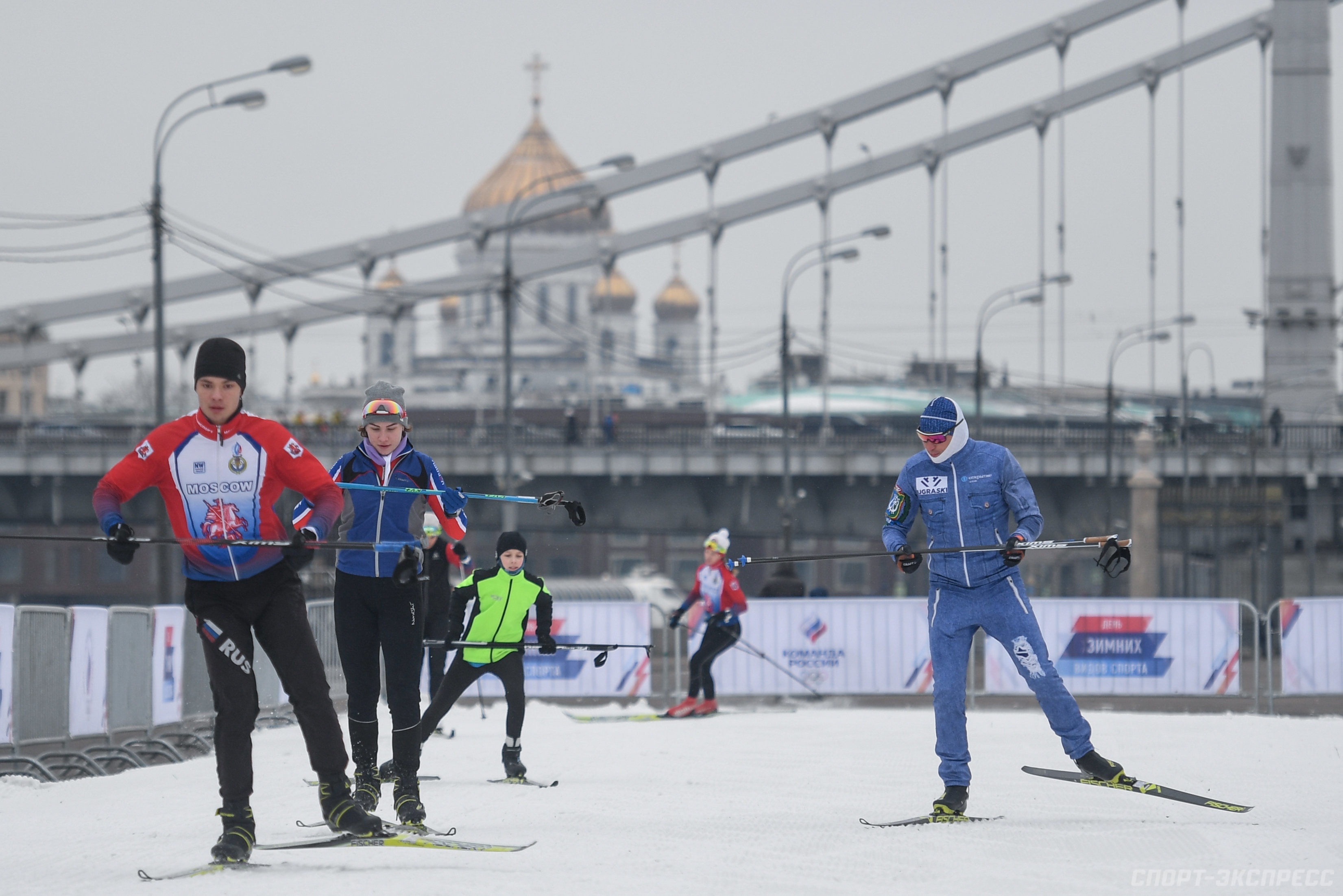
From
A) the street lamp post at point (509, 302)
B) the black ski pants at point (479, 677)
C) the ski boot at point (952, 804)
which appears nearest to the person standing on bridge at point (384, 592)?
the black ski pants at point (479, 677)

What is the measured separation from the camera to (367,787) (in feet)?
23.2

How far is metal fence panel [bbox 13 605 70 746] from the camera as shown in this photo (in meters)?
10.8

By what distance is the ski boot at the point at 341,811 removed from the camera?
6125 mm

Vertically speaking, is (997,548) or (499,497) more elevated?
(499,497)

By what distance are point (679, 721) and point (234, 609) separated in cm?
828

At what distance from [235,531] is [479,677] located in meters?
3.53

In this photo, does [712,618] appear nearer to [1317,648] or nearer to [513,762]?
[513,762]

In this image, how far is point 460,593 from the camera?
923 cm

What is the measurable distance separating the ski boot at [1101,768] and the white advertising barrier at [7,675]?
6.68 m

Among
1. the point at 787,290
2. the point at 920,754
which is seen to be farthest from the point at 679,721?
the point at 787,290

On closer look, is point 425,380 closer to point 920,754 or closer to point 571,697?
point 571,697

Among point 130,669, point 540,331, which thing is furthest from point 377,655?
point 540,331

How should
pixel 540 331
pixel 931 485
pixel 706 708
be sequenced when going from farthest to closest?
pixel 540 331
pixel 706 708
pixel 931 485

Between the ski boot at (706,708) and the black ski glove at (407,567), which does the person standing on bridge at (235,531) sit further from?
the ski boot at (706,708)
